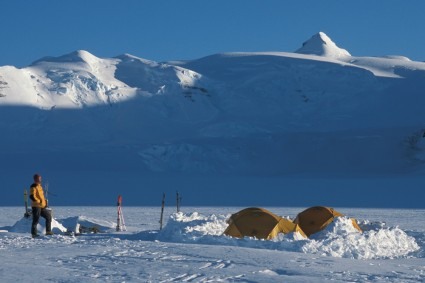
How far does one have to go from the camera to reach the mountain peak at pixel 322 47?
331ft

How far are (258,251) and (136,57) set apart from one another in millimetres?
79641

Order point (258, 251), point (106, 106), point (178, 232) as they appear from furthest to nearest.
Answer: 1. point (106, 106)
2. point (178, 232)
3. point (258, 251)

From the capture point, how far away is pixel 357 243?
12.0m

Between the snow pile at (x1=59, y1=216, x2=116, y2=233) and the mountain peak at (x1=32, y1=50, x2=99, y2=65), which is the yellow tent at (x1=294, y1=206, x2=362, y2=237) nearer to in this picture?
the snow pile at (x1=59, y1=216, x2=116, y2=233)

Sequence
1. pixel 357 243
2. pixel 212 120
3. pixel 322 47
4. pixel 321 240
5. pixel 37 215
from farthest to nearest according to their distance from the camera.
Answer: pixel 322 47, pixel 212 120, pixel 357 243, pixel 321 240, pixel 37 215

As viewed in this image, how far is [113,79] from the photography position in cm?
7850

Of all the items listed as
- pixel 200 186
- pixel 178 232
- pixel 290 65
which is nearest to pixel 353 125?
pixel 290 65

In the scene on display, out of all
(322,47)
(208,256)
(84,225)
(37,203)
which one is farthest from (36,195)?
(322,47)

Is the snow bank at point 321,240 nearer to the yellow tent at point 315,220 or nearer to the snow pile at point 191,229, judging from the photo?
the snow pile at point 191,229

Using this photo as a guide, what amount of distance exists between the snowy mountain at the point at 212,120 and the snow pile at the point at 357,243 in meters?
23.7

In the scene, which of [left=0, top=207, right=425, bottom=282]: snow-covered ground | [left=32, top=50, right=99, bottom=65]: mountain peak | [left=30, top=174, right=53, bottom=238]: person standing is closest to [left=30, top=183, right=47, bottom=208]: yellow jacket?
[left=30, top=174, right=53, bottom=238]: person standing

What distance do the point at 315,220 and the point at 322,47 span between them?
91030 millimetres

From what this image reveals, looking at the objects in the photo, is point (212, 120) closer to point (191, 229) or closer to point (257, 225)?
point (257, 225)

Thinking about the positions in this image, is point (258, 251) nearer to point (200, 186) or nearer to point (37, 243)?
Result: point (37, 243)
